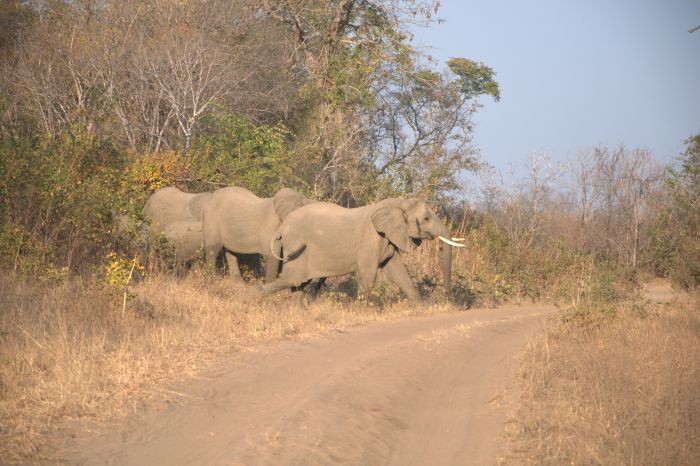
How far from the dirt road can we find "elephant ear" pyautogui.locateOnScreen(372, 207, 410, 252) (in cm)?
320

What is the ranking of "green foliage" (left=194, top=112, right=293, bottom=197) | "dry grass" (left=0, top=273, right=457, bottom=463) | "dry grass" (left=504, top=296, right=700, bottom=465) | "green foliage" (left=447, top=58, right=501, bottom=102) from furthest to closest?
"green foliage" (left=447, top=58, right=501, bottom=102)
"green foliage" (left=194, top=112, right=293, bottom=197)
"dry grass" (left=0, top=273, right=457, bottom=463)
"dry grass" (left=504, top=296, right=700, bottom=465)

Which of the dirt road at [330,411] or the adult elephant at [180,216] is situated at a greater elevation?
the adult elephant at [180,216]

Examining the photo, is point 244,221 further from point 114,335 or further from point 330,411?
point 330,411

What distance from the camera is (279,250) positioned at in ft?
47.4

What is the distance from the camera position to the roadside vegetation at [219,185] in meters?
9.08

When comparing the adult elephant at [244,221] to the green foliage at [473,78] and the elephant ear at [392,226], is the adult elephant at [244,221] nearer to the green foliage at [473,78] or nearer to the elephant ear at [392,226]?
the elephant ear at [392,226]

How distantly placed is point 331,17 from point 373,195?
7481 millimetres

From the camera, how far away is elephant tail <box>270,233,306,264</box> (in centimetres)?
1404

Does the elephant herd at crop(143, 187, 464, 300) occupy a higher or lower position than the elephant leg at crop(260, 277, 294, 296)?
higher

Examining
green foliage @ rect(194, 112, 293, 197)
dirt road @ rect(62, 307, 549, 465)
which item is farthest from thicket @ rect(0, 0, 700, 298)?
dirt road @ rect(62, 307, 549, 465)

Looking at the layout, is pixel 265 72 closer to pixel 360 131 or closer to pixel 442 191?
pixel 360 131

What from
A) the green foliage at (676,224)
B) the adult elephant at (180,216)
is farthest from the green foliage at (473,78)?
the adult elephant at (180,216)

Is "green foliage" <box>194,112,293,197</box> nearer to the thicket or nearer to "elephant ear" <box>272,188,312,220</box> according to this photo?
the thicket

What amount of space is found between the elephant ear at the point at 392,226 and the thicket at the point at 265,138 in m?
3.22
